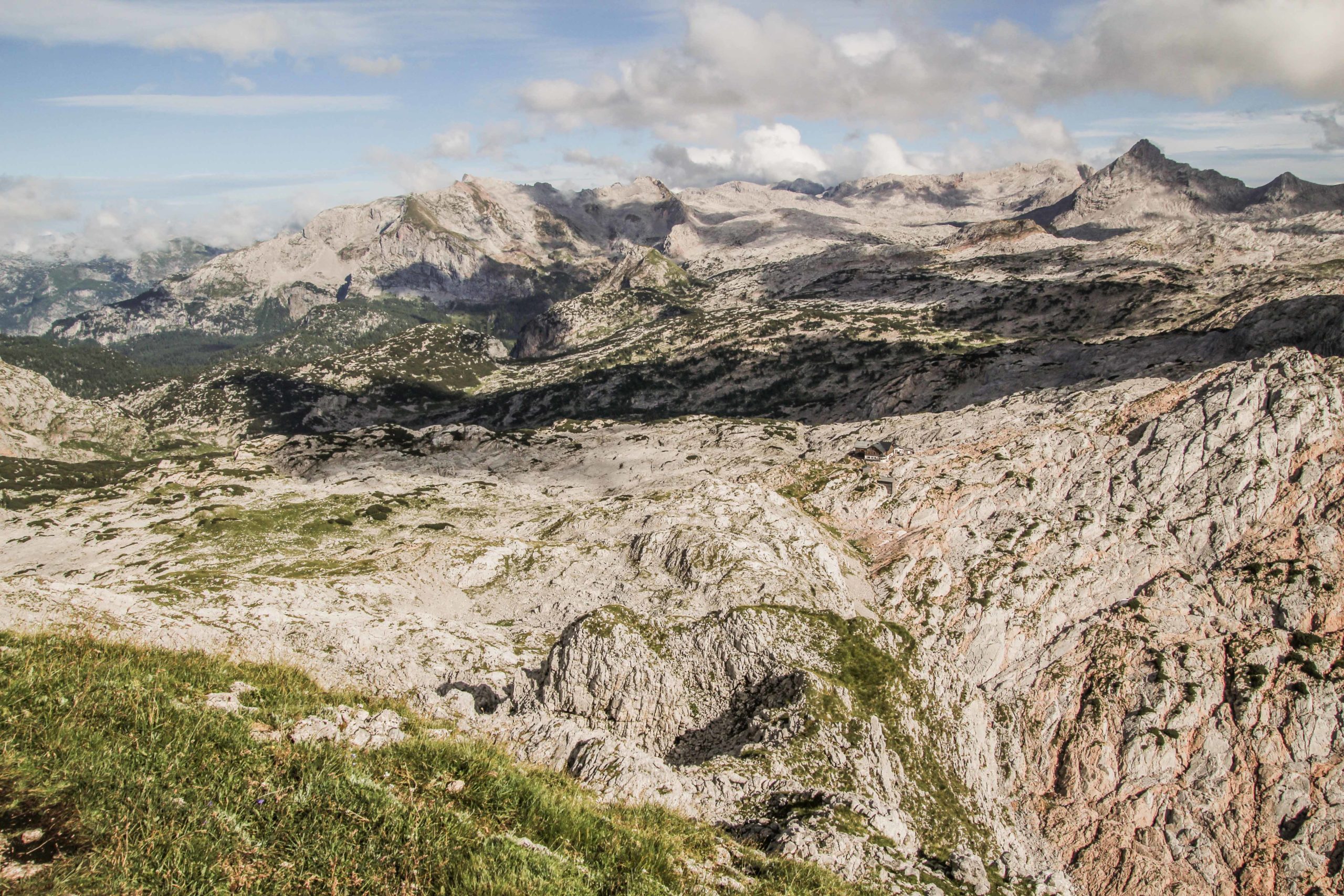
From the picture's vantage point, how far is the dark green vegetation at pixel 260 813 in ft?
30.7

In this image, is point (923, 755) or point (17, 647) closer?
point (17, 647)

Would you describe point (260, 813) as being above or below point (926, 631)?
above

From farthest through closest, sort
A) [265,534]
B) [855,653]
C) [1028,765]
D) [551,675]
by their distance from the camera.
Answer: [265,534]
[1028,765]
[855,653]
[551,675]

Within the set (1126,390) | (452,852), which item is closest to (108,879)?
(452,852)

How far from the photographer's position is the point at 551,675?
41.2 metres

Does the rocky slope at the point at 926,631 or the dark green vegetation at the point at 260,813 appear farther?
the rocky slope at the point at 926,631

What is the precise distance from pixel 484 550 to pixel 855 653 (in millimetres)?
43450

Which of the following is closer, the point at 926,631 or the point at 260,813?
the point at 260,813

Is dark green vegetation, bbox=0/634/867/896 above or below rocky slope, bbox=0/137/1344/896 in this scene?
above

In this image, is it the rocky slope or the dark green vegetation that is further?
the rocky slope

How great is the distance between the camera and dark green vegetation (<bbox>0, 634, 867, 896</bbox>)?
30.7ft

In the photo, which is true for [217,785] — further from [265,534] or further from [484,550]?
[265,534]

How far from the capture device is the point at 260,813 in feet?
35.0

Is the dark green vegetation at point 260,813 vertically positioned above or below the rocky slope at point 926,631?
above
